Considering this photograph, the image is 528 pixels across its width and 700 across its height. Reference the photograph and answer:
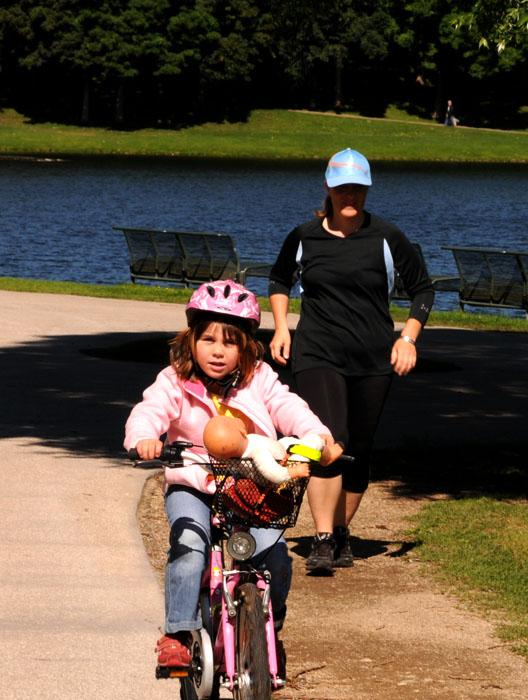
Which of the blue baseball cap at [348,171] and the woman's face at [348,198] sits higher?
the blue baseball cap at [348,171]

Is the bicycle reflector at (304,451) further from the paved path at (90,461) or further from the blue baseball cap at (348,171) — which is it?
the blue baseball cap at (348,171)

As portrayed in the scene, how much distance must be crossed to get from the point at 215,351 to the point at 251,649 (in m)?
1.03

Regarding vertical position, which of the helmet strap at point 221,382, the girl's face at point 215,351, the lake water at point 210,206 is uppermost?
the girl's face at point 215,351

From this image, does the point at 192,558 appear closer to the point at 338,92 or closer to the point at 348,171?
the point at 348,171

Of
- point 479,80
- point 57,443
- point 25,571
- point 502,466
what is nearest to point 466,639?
point 25,571

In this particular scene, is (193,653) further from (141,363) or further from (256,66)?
(256,66)

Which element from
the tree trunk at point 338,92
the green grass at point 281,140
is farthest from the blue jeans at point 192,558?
the tree trunk at point 338,92

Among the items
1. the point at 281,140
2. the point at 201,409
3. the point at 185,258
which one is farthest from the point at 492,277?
the point at 281,140

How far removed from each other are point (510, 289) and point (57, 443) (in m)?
11.6

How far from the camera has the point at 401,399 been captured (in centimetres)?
1223

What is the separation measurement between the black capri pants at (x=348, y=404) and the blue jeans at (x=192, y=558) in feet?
6.59

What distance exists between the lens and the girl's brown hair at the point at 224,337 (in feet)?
14.8

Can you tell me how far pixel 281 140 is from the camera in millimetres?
88938

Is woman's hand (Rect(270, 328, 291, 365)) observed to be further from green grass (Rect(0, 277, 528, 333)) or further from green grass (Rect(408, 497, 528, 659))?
green grass (Rect(0, 277, 528, 333))
